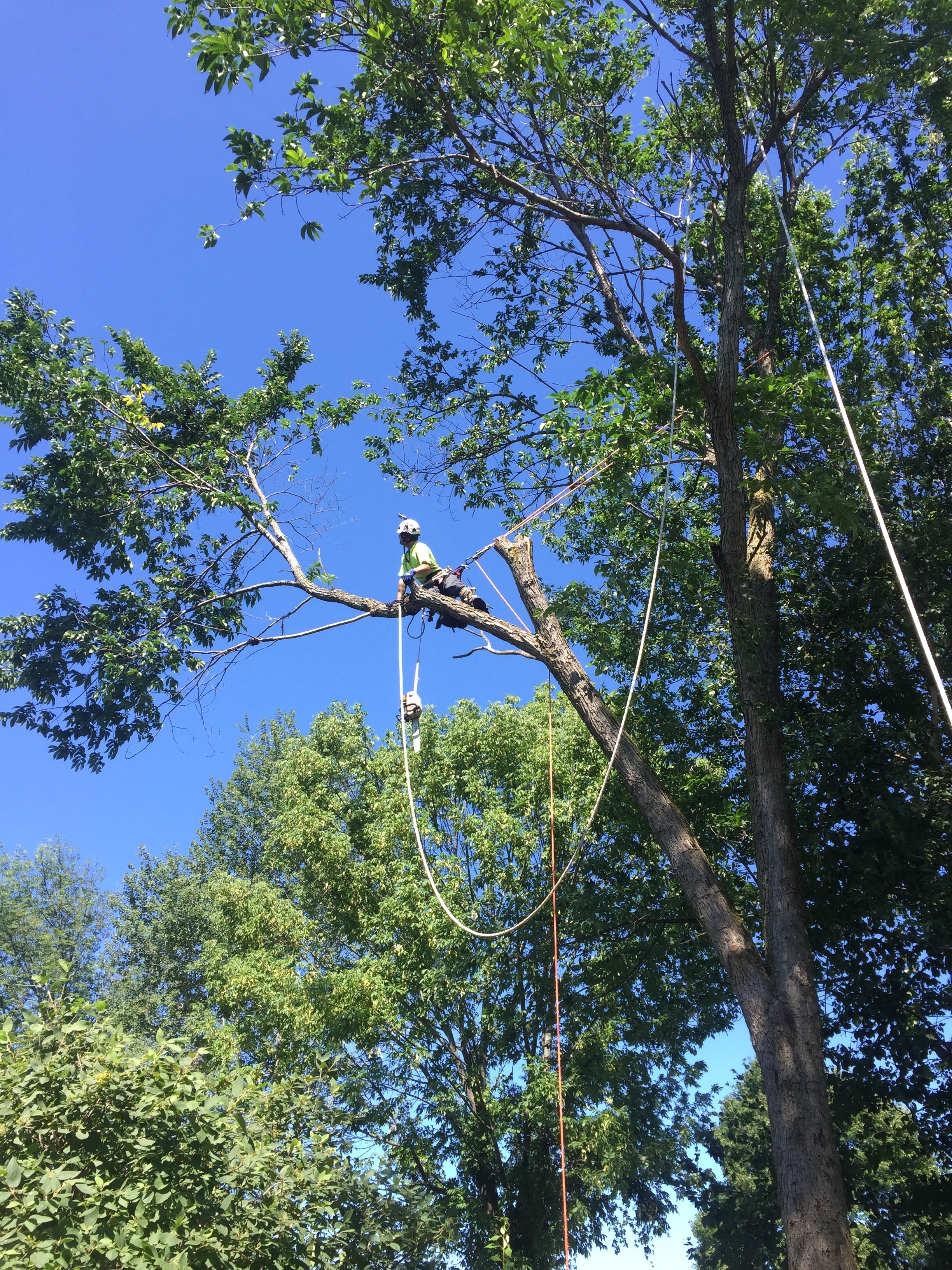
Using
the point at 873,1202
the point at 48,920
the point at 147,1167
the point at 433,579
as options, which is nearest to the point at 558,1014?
the point at 147,1167

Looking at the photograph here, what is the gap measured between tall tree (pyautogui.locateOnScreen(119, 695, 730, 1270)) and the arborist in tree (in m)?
3.28

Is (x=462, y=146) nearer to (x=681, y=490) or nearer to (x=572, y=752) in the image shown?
(x=681, y=490)

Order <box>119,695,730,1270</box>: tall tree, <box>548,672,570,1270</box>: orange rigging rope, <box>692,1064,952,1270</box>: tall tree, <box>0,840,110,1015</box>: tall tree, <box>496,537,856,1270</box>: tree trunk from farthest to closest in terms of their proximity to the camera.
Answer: <box>0,840,110,1015</box>: tall tree → <box>119,695,730,1270</box>: tall tree → <box>692,1064,952,1270</box>: tall tree → <box>548,672,570,1270</box>: orange rigging rope → <box>496,537,856,1270</box>: tree trunk

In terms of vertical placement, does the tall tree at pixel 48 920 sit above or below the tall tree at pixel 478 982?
above

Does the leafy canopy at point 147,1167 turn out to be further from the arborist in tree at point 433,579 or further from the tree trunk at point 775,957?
the arborist in tree at point 433,579

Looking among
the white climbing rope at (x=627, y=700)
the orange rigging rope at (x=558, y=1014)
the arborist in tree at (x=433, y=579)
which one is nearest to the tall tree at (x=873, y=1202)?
the orange rigging rope at (x=558, y=1014)

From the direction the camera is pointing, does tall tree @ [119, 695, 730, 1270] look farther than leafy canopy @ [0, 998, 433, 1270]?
Yes

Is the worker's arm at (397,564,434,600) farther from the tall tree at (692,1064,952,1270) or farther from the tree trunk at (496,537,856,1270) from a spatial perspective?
the tall tree at (692,1064,952,1270)

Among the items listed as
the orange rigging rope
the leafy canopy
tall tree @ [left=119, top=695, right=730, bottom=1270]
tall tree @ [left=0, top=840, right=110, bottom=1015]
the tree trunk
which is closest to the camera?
the leafy canopy

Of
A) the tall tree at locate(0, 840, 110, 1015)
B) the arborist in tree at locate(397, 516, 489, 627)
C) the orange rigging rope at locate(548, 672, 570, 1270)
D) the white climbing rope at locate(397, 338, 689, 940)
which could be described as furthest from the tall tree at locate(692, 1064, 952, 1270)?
the tall tree at locate(0, 840, 110, 1015)

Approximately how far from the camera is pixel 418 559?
25.9 feet

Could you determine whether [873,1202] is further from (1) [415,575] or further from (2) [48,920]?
(2) [48,920]

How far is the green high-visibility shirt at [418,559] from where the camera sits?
777cm

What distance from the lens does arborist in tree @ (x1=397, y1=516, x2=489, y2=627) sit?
292 inches
